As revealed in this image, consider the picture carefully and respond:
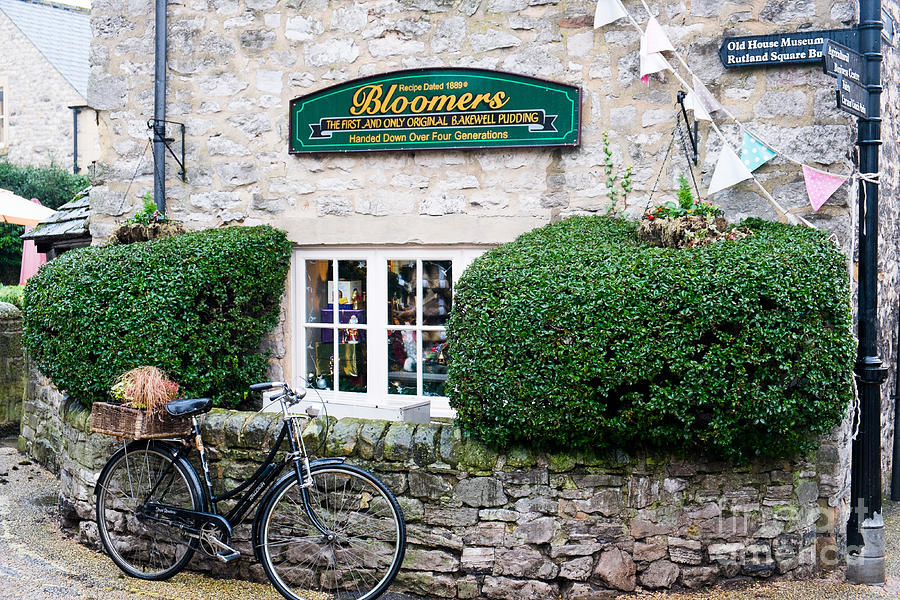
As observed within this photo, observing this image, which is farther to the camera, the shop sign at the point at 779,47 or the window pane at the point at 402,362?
the window pane at the point at 402,362

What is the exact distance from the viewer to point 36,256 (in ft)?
56.1

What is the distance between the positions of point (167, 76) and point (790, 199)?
5298mm

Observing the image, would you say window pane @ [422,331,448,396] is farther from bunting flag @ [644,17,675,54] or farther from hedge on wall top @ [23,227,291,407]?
bunting flag @ [644,17,675,54]

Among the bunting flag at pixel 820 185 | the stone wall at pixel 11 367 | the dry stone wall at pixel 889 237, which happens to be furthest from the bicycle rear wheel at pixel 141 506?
the dry stone wall at pixel 889 237

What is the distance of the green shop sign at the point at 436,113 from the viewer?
21.0 feet

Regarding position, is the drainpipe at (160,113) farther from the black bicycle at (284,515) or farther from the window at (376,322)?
the black bicycle at (284,515)

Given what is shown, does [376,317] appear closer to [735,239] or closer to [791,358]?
[735,239]

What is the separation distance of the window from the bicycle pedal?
5.76 ft

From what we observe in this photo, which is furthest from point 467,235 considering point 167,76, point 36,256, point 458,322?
point 36,256

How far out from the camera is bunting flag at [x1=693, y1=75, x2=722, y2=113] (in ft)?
19.7

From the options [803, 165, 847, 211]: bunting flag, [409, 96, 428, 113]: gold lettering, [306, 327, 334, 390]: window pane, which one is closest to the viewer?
[803, 165, 847, 211]: bunting flag

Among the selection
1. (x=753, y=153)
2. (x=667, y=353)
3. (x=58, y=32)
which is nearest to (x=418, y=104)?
(x=753, y=153)

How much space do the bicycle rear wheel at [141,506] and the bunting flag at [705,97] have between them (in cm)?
437

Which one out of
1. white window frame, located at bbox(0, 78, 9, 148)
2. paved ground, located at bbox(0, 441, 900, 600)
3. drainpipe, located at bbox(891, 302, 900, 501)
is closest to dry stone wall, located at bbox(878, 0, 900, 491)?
drainpipe, located at bbox(891, 302, 900, 501)
